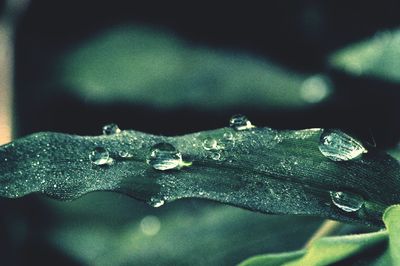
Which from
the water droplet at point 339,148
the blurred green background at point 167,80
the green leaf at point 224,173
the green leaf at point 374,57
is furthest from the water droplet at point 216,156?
the green leaf at point 374,57

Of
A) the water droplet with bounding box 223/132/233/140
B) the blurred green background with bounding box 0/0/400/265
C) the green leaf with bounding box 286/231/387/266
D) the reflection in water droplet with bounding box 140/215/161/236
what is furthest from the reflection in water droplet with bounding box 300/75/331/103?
the green leaf with bounding box 286/231/387/266

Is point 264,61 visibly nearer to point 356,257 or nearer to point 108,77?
point 108,77

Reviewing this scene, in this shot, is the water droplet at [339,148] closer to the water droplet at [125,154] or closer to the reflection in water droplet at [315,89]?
the water droplet at [125,154]

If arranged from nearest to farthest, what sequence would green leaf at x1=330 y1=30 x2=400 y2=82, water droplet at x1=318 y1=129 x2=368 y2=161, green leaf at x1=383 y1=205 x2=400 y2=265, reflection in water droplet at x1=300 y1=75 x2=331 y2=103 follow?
1. green leaf at x1=383 y1=205 x2=400 y2=265
2. water droplet at x1=318 y1=129 x2=368 y2=161
3. green leaf at x1=330 y1=30 x2=400 y2=82
4. reflection in water droplet at x1=300 y1=75 x2=331 y2=103

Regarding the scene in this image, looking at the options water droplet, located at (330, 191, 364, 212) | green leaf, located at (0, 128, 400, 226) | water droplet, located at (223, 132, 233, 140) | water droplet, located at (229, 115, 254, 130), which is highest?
water droplet, located at (229, 115, 254, 130)

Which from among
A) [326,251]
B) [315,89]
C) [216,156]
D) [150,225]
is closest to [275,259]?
[326,251]

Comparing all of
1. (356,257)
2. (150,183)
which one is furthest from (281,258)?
(150,183)

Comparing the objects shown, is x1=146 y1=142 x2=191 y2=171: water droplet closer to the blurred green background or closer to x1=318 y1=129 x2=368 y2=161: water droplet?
x1=318 y1=129 x2=368 y2=161: water droplet
